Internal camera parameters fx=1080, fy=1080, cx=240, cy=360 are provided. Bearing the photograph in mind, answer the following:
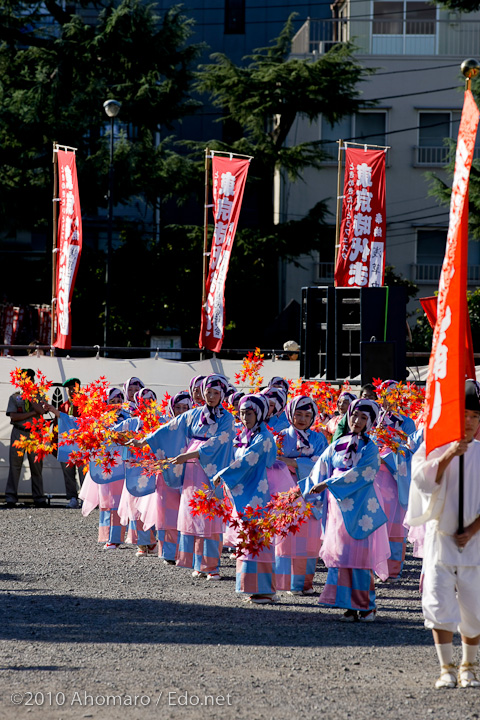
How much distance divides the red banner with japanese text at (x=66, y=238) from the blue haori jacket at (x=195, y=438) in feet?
22.3

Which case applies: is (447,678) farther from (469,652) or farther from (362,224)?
(362,224)

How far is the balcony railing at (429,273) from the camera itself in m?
29.2

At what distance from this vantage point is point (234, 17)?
36188 mm

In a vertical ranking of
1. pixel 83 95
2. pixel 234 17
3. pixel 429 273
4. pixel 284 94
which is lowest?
pixel 429 273

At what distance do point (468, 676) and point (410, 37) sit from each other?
82.5 feet

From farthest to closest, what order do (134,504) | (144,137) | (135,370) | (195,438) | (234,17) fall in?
(234,17) < (144,137) < (135,370) < (134,504) < (195,438)

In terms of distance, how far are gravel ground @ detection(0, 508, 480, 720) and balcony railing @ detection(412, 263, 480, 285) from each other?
2018 cm

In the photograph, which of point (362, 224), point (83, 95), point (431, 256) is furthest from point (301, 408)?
point (431, 256)

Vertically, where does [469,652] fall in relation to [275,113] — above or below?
below

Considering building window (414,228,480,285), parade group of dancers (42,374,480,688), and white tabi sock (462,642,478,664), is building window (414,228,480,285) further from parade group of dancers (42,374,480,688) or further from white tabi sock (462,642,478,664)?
white tabi sock (462,642,478,664)

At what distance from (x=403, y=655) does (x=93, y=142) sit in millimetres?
19975

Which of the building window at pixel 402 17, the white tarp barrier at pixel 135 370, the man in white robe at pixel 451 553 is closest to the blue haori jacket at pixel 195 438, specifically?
the man in white robe at pixel 451 553

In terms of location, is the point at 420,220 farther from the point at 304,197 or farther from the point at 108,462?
the point at 108,462

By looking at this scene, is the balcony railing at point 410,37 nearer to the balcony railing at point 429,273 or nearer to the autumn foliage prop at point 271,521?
the balcony railing at point 429,273
